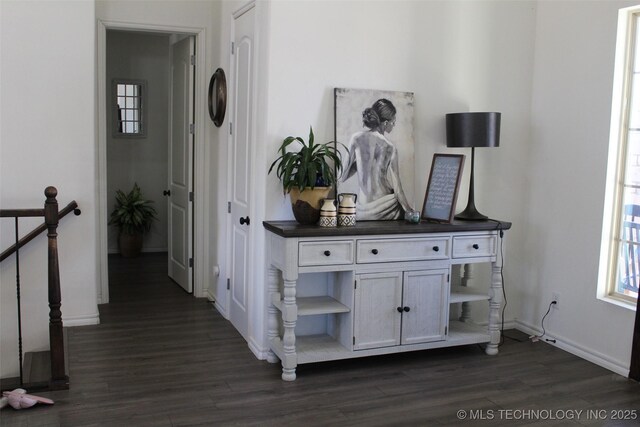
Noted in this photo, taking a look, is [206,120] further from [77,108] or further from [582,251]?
[582,251]

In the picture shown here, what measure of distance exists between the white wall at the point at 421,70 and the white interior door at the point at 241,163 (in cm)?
33

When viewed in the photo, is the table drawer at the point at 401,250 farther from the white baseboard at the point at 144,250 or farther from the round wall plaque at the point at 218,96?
the white baseboard at the point at 144,250

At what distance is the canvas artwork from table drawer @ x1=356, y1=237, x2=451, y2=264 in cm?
35

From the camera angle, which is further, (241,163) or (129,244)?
(129,244)

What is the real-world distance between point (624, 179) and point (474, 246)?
1.04 meters

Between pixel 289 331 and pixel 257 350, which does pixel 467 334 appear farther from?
pixel 257 350

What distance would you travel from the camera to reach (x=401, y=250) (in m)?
3.87

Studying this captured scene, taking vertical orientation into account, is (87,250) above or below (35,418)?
above

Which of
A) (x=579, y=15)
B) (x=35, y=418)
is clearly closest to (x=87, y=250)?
(x=35, y=418)

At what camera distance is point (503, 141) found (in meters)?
4.58

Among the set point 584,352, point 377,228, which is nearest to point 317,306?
point 377,228

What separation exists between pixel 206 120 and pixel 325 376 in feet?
8.48

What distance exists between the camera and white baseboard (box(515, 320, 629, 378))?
3.96m

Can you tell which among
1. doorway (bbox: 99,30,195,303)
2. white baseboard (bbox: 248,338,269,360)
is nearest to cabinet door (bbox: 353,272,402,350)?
white baseboard (bbox: 248,338,269,360)
